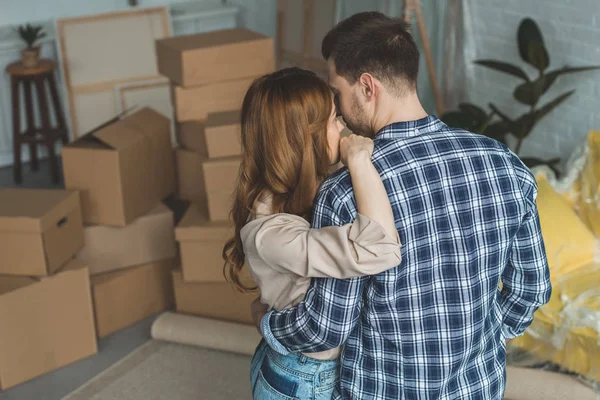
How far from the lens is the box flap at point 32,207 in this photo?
110 inches

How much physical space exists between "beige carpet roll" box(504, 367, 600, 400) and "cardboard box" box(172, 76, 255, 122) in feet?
5.18

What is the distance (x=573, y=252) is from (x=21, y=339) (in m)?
2.12

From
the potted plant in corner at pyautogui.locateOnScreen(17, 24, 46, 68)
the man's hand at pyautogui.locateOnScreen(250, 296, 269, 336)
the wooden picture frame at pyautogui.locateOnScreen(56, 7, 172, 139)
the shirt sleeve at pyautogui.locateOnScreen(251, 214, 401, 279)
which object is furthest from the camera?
the wooden picture frame at pyautogui.locateOnScreen(56, 7, 172, 139)

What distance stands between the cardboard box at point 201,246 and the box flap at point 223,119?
0.40m

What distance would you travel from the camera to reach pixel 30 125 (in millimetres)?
4805

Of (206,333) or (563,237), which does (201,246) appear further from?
(563,237)

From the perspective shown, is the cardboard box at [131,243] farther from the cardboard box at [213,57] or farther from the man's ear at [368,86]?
the man's ear at [368,86]

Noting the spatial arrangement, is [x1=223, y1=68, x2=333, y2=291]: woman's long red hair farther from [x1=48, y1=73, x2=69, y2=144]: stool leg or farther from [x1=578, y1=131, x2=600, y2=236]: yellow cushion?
[x1=48, y1=73, x2=69, y2=144]: stool leg

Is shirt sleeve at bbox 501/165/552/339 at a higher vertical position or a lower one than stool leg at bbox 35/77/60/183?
higher

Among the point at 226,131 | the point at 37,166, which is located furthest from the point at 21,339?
the point at 37,166

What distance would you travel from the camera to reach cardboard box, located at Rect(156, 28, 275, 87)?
3.14 metres

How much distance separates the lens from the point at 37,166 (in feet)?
16.5

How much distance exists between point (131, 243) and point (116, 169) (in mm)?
387

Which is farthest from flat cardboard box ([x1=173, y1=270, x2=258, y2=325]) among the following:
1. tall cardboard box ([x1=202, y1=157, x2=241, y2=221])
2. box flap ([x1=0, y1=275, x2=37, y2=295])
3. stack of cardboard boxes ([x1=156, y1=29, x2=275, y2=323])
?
box flap ([x1=0, y1=275, x2=37, y2=295])
